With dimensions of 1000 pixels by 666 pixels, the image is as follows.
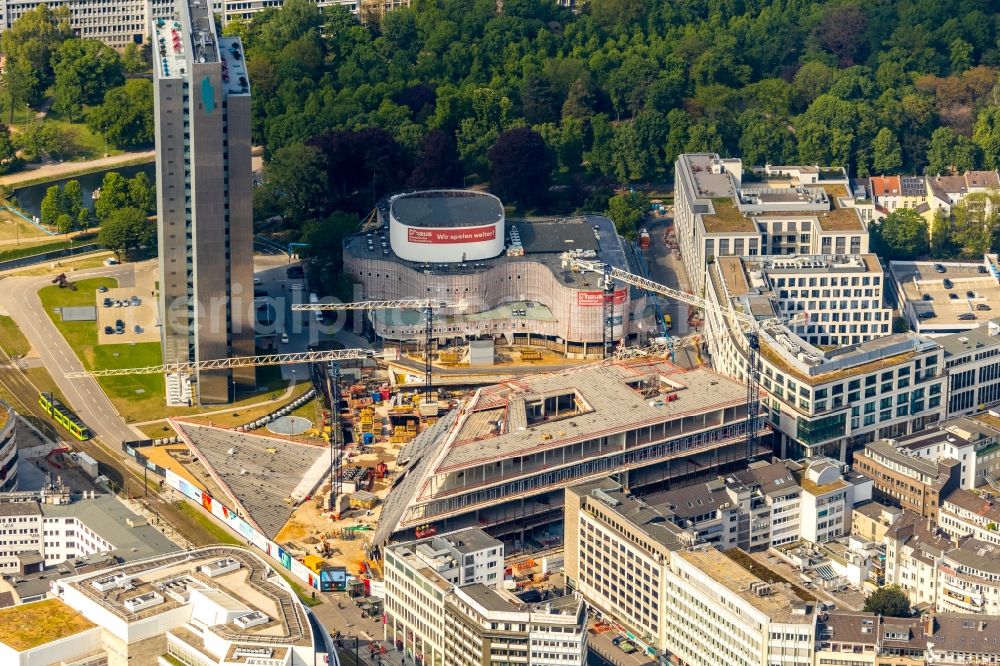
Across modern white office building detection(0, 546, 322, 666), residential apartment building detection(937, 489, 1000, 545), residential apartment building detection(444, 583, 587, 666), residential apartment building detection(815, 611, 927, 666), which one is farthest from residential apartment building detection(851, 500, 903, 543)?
modern white office building detection(0, 546, 322, 666)

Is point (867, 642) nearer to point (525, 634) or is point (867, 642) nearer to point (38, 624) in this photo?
point (525, 634)

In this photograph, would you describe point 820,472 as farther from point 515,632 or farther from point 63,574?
point 63,574

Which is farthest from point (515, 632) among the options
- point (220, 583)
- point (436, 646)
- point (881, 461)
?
point (881, 461)

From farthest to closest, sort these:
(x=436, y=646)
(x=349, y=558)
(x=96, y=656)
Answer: (x=349, y=558) → (x=436, y=646) → (x=96, y=656)

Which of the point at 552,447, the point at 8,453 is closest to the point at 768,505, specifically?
the point at 552,447

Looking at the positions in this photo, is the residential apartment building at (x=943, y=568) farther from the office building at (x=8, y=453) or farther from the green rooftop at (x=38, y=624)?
the office building at (x=8, y=453)

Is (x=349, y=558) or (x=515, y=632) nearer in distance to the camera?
(x=515, y=632)

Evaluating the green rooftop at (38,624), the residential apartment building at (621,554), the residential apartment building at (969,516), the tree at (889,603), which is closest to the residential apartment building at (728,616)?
the residential apartment building at (621,554)
